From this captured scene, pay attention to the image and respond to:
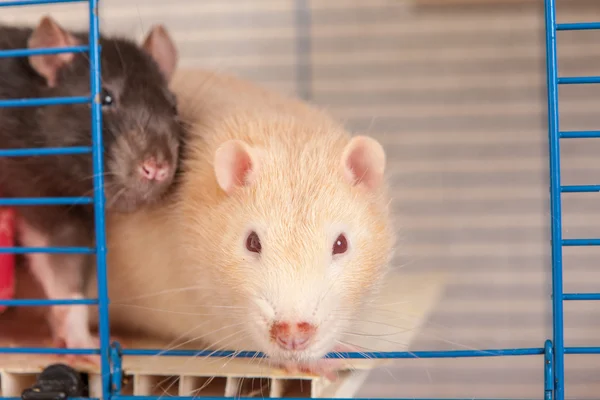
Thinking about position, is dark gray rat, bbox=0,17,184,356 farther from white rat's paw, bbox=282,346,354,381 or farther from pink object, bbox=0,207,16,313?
white rat's paw, bbox=282,346,354,381

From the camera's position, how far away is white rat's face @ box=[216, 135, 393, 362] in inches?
41.8

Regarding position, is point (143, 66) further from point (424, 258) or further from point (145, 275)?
point (424, 258)

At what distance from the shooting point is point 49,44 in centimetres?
142

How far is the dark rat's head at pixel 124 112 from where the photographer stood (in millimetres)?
1355

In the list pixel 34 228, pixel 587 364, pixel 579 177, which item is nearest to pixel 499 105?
pixel 579 177

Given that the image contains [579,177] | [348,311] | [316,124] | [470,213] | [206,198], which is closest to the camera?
[348,311]

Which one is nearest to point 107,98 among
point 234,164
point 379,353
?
point 234,164

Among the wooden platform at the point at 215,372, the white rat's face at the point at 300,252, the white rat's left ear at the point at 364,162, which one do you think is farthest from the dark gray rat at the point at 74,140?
the white rat's left ear at the point at 364,162

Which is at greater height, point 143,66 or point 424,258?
point 143,66

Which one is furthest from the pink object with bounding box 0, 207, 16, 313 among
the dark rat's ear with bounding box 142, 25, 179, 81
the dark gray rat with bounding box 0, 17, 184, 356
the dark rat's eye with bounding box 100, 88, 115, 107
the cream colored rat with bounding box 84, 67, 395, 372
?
the dark rat's ear with bounding box 142, 25, 179, 81

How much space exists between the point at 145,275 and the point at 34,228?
0.87 feet

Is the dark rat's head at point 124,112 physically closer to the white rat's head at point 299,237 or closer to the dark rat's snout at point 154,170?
the dark rat's snout at point 154,170

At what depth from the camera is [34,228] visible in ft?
4.91

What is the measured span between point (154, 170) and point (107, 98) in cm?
19
